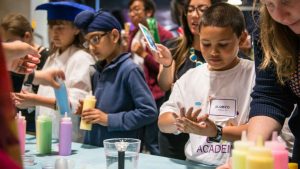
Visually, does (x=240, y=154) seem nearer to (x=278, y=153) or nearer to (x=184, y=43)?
(x=278, y=153)

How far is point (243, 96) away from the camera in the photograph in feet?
5.33

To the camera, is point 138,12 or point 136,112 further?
point 138,12

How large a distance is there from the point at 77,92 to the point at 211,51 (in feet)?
2.83

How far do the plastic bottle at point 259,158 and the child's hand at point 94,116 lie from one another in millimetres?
1125

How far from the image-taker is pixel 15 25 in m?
2.68

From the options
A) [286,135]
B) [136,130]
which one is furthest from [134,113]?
[286,135]

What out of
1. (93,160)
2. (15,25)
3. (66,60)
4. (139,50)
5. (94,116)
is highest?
(15,25)

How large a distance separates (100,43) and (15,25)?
849 millimetres

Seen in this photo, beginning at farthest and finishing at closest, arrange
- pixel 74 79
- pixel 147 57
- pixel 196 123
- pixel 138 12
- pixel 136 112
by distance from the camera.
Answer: pixel 138 12 < pixel 147 57 < pixel 74 79 < pixel 136 112 < pixel 196 123

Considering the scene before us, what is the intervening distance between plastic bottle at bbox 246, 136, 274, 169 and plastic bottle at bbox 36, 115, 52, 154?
1117 millimetres

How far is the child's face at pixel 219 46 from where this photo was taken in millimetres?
1646

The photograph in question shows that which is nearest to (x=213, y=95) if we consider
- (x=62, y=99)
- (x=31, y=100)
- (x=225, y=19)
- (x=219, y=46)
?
(x=219, y=46)

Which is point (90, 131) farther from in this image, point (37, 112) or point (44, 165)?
point (44, 165)

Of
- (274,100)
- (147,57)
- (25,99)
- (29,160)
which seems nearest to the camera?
(274,100)
